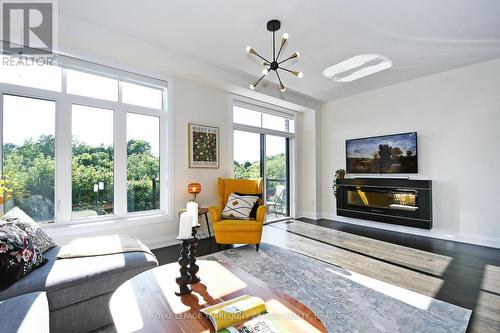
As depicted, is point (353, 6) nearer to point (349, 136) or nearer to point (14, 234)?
point (349, 136)

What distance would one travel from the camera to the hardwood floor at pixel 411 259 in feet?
7.16

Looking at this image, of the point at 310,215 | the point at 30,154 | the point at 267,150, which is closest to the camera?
the point at 30,154

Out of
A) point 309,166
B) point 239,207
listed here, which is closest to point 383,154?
point 309,166

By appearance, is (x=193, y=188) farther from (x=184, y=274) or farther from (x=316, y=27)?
(x=316, y=27)

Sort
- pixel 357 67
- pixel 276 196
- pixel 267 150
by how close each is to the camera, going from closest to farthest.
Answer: pixel 357 67 < pixel 267 150 < pixel 276 196

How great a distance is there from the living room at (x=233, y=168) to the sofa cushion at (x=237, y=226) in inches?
1.2

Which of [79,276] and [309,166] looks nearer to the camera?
[79,276]

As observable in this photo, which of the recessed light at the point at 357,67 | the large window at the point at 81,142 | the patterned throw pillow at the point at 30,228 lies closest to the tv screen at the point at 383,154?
the recessed light at the point at 357,67

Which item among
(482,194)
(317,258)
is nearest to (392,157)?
(482,194)

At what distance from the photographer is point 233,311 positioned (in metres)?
1.18

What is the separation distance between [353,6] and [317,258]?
3.07 metres

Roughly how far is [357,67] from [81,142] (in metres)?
4.43

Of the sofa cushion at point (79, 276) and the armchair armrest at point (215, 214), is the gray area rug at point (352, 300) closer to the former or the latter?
the armchair armrest at point (215, 214)

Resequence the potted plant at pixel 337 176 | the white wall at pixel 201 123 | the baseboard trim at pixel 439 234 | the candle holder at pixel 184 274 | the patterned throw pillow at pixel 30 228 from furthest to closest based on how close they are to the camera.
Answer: the potted plant at pixel 337 176 < the white wall at pixel 201 123 < the baseboard trim at pixel 439 234 < the patterned throw pillow at pixel 30 228 < the candle holder at pixel 184 274
